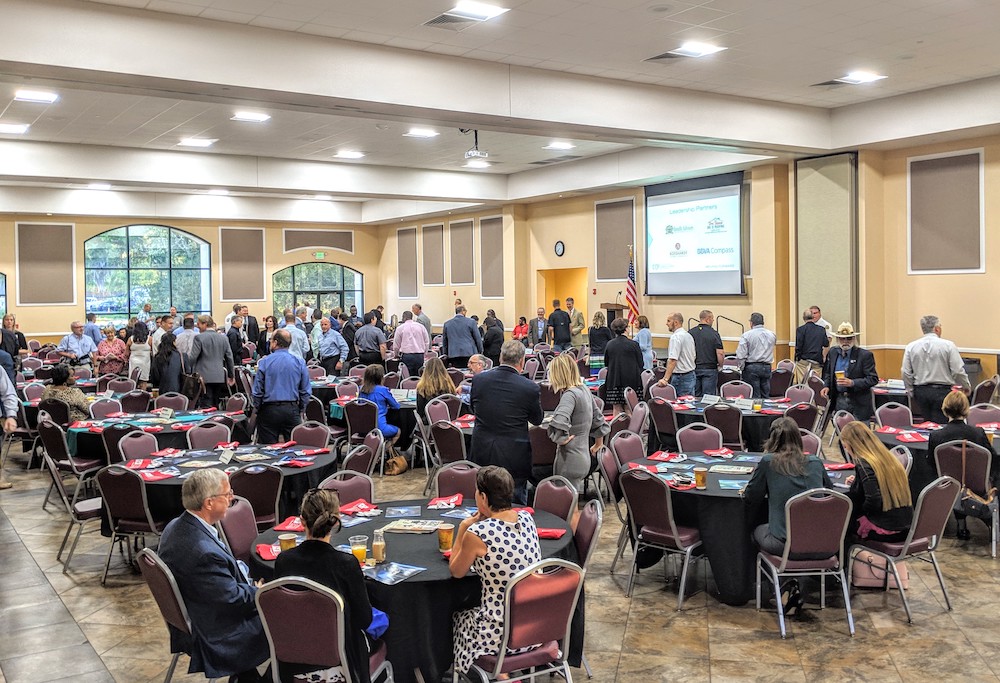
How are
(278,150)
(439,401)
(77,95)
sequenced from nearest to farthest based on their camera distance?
(439,401) → (77,95) → (278,150)

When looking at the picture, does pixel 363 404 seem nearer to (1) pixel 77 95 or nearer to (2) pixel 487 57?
(2) pixel 487 57

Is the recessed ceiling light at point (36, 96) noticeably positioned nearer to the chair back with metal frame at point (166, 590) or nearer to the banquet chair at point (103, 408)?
the banquet chair at point (103, 408)

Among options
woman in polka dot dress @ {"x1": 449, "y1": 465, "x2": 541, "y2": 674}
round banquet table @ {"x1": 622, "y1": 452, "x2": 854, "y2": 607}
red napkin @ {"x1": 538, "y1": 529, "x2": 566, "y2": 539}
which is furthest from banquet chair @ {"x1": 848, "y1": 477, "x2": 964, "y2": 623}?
woman in polka dot dress @ {"x1": 449, "y1": 465, "x2": 541, "y2": 674}

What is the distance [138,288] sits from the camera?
23641 mm

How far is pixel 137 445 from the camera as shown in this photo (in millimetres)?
7273

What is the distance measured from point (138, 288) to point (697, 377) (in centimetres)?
1734

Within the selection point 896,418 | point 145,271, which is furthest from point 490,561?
point 145,271

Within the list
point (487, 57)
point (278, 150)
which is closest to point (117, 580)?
point (487, 57)

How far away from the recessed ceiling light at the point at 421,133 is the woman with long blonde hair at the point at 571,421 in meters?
8.22

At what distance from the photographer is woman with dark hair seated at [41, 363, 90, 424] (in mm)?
9172

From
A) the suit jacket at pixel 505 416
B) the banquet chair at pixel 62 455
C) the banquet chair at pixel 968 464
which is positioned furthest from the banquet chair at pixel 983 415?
the banquet chair at pixel 62 455

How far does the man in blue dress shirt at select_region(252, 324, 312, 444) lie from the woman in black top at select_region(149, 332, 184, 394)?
11.0 feet

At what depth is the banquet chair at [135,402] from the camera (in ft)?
34.3

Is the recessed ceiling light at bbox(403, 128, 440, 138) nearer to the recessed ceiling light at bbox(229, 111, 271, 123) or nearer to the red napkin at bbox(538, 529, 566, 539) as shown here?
the recessed ceiling light at bbox(229, 111, 271, 123)
